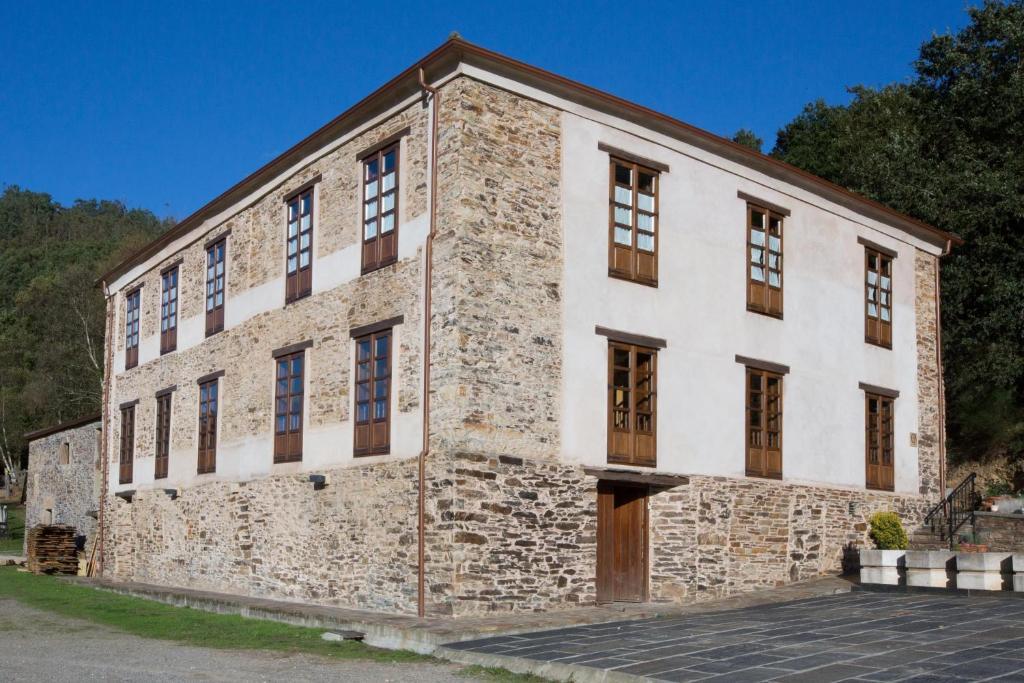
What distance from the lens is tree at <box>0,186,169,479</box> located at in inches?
1891

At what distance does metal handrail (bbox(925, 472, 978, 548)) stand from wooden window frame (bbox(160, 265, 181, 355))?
1564 cm

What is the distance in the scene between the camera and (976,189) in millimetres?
25375

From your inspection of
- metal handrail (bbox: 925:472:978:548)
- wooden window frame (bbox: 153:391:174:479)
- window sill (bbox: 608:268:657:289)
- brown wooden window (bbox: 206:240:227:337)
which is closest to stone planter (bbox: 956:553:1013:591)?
metal handrail (bbox: 925:472:978:548)

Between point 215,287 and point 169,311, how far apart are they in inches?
104

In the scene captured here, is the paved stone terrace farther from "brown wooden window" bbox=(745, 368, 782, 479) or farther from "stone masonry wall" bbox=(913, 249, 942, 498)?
"stone masonry wall" bbox=(913, 249, 942, 498)

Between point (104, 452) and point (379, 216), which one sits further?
point (104, 452)

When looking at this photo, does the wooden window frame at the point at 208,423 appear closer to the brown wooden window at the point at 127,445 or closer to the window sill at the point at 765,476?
the brown wooden window at the point at 127,445

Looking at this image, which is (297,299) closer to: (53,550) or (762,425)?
(762,425)

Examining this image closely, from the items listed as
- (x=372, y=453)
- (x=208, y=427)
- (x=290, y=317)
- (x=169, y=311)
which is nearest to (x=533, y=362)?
(x=372, y=453)

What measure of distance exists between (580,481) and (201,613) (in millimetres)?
6339

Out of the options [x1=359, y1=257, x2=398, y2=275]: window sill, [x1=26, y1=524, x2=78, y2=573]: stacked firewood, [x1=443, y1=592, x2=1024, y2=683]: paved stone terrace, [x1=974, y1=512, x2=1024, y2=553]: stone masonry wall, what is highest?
[x1=359, y1=257, x2=398, y2=275]: window sill

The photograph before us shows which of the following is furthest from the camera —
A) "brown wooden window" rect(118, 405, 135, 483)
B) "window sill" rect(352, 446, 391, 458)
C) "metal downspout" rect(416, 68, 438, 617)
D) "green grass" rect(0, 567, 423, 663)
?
"brown wooden window" rect(118, 405, 135, 483)

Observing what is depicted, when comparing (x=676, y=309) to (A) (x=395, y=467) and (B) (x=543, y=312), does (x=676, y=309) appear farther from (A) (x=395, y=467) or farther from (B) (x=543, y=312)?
(A) (x=395, y=467)

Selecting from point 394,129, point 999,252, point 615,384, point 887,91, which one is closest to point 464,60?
point 394,129
